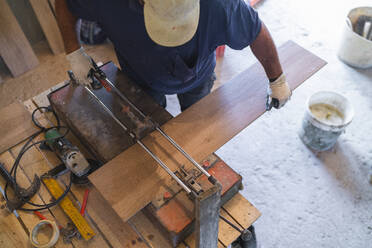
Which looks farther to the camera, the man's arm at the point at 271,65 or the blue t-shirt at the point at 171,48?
the man's arm at the point at 271,65

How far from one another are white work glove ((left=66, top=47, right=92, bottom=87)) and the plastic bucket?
257 centimetres

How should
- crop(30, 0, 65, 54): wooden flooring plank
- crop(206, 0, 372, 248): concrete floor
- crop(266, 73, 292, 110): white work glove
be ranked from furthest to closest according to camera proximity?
1. crop(30, 0, 65, 54): wooden flooring plank
2. crop(206, 0, 372, 248): concrete floor
3. crop(266, 73, 292, 110): white work glove

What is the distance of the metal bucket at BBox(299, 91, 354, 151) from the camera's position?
2507 millimetres

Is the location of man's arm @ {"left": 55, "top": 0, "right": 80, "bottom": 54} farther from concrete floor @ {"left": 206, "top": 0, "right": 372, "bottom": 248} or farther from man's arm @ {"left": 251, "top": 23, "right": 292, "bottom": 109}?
concrete floor @ {"left": 206, "top": 0, "right": 372, "bottom": 248}

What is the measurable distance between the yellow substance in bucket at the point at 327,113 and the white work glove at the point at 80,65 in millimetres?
1817

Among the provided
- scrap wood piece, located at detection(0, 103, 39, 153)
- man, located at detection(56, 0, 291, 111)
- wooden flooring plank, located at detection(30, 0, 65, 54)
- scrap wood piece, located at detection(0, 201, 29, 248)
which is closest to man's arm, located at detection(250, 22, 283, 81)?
man, located at detection(56, 0, 291, 111)

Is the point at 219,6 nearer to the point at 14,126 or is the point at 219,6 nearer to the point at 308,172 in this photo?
the point at 14,126

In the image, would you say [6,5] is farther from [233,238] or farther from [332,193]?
[332,193]

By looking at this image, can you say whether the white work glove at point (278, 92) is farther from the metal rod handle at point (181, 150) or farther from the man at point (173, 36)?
the metal rod handle at point (181, 150)

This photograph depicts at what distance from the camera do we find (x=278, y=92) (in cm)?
179

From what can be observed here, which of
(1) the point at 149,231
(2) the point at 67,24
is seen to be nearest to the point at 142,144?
(1) the point at 149,231

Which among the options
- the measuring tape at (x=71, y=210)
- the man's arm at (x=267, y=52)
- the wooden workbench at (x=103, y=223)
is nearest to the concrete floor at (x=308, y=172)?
the wooden workbench at (x=103, y=223)

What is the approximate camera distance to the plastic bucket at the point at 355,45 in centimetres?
307

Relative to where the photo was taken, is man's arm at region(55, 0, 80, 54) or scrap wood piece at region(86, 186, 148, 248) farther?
man's arm at region(55, 0, 80, 54)
